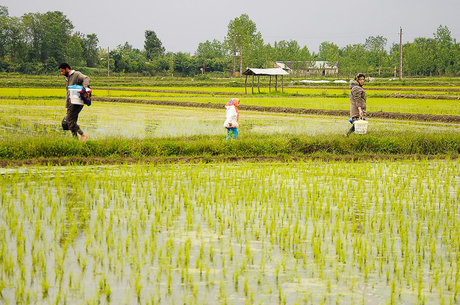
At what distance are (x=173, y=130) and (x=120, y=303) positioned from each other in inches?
367

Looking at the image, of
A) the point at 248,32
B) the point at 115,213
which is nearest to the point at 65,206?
the point at 115,213

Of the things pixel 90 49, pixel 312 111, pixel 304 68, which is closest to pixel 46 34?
pixel 90 49

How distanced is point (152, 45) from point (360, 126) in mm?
75826

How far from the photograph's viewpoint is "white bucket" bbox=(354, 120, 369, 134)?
995 cm

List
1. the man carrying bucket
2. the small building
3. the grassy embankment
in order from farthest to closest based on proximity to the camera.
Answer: the small building < the man carrying bucket < the grassy embankment

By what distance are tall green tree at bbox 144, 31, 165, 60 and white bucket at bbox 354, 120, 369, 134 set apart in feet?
243

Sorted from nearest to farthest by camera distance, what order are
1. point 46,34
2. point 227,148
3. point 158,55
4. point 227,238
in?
point 227,238
point 227,148
point 46,34
point 158,55

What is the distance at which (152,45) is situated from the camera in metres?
83.0

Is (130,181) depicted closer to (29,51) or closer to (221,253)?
(221,253)

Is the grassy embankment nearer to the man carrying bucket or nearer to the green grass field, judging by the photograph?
the green grass field

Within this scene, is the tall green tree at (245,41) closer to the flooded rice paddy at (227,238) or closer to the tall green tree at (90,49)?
the tall green tree at (90,49)

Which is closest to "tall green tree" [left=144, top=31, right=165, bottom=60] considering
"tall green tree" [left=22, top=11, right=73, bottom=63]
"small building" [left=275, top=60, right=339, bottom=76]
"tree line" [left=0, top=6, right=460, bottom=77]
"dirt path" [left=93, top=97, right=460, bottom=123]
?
"tree line" [left=0, top=6, right=460, bottom=77]

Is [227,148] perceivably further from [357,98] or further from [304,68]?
[304,68]

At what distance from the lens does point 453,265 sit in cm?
389
